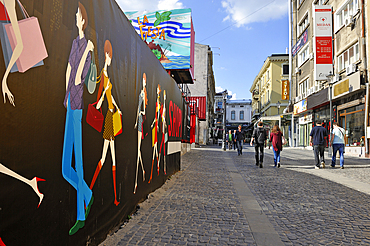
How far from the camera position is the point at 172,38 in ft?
51.0

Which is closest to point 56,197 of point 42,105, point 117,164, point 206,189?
point 42,105

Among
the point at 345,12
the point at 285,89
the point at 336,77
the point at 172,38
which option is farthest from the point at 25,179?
the point at 285,89

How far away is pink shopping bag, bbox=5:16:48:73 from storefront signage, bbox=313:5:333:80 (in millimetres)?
21032

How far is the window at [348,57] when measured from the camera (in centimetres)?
1753

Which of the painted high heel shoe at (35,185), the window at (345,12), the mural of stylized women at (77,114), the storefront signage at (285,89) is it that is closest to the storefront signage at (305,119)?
the storefront signage at (285,89)

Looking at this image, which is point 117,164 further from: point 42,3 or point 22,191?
point 42,3

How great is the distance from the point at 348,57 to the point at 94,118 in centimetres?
1955

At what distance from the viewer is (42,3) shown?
192cm

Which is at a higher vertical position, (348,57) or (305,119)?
(348,57)

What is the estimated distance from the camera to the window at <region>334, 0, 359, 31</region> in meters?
17.6

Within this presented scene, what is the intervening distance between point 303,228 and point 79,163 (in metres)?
2.84

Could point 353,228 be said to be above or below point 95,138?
below

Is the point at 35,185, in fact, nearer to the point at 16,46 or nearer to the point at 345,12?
the point at 16,46

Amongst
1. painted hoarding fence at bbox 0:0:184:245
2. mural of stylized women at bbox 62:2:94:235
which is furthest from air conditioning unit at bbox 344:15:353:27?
mural of stylized women at bbox 62:2:94:235
